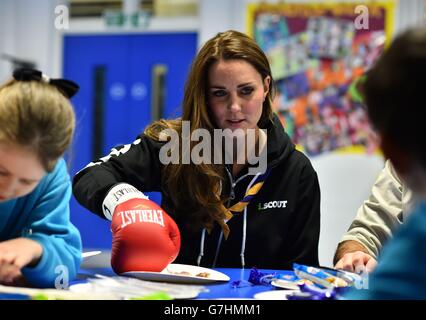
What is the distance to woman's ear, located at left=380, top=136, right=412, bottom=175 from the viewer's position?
0.61m

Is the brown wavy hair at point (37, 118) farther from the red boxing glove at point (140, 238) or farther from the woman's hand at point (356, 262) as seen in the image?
the woman's hand at point (356, 262)

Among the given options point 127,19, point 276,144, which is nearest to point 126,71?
point 127,19

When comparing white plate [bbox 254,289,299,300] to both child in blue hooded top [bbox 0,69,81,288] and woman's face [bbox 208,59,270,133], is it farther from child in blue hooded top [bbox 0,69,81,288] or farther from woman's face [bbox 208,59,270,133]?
woman's face [bbox 208,59,270,133]

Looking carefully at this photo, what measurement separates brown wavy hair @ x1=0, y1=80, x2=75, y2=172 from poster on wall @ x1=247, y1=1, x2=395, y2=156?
2.23 m

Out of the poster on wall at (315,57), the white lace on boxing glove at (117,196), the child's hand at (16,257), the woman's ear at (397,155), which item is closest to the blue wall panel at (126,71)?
the poster on wall at (315,57)

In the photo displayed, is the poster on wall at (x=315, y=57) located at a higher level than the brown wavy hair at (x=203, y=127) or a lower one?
higher

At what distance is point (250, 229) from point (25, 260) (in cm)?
67

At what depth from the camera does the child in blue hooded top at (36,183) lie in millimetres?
899

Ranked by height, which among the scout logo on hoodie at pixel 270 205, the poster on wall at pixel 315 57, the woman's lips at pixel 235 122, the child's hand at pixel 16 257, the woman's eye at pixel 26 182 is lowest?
the child's hand at pixel 16 257

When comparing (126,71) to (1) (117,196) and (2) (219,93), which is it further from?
(1) (117,196)

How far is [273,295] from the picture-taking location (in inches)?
36.9

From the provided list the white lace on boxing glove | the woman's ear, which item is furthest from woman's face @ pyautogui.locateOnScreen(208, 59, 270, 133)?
the woman's ear

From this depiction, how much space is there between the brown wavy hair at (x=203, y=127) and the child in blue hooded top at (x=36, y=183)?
40 centimetres
